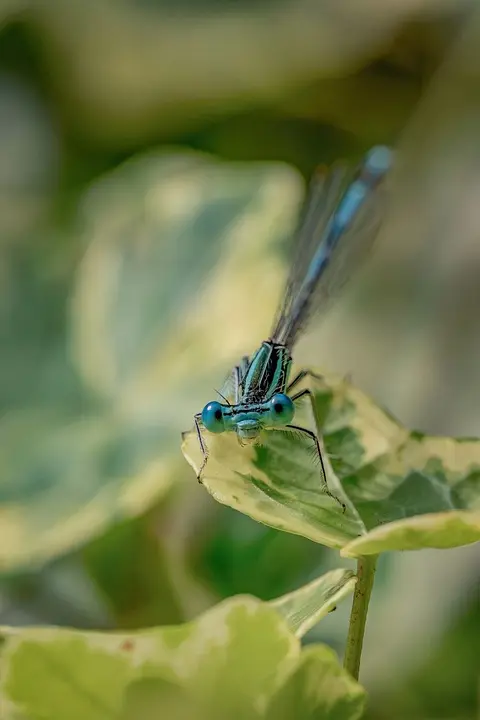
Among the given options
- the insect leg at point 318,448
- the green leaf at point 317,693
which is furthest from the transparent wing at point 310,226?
the green leaf at point 317,693

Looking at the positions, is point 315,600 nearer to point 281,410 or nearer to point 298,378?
point 281,410

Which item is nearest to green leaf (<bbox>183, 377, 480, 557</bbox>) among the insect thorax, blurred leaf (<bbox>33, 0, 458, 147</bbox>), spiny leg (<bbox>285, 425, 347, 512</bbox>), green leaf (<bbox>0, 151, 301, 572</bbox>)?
spiny leg (<bbox>285, 425, 347, 512</bbox>)

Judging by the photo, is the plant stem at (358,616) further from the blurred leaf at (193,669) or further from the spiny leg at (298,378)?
the spiny leg at (298,378)

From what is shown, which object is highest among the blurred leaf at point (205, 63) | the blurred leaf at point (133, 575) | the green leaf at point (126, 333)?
the blurred leaf at point (205, 63)

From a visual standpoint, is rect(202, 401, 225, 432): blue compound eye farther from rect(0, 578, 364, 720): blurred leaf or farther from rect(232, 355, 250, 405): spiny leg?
rect(0, 578, 364, 720): blurred leaf

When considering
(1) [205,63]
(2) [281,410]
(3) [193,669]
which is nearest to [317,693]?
(3) [193,669]

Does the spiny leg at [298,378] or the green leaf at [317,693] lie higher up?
the spiny leg at [298,378]

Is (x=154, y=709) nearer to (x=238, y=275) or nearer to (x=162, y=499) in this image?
(x=162, y=499)
